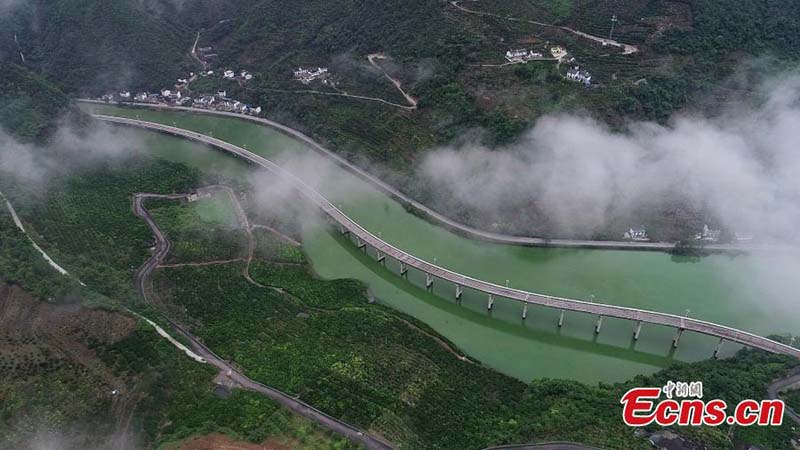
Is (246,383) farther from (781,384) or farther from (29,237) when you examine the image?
(781,384)

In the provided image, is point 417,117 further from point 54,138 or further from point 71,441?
point 71,441

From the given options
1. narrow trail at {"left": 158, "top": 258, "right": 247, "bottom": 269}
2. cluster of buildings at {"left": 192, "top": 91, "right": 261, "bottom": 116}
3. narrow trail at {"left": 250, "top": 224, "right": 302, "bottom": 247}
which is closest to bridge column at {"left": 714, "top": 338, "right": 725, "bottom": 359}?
narrow trail at {"left": 250, "top": 224, "right": 302, "bottom": 247}

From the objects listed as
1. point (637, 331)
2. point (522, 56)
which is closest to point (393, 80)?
point (522, 56)

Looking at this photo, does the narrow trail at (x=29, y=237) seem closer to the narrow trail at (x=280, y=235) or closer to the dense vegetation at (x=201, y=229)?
the dense vegetation at (x=201, y=229)

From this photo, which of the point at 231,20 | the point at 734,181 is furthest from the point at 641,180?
the point at 231,20

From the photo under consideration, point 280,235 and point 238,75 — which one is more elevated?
point 238,75

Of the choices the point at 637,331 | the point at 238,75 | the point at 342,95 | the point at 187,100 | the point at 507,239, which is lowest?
the point at 637,331

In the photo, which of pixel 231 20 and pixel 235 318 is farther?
pixel 231 20
